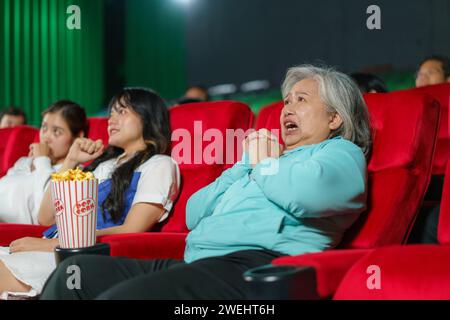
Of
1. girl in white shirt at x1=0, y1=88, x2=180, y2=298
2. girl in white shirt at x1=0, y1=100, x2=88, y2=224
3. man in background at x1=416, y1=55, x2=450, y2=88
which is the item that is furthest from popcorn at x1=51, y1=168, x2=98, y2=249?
man in background at x1=416, y1=55, x2=450, y2=88

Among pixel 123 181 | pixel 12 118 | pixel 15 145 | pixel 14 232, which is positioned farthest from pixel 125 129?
pixel 12 118

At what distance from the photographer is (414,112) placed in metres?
1.90

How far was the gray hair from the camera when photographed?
1.88 meters

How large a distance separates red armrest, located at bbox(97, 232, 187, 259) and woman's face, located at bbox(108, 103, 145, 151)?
0.52m

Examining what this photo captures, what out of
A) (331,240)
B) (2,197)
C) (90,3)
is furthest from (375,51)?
(331,240)

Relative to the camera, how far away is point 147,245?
1.94m

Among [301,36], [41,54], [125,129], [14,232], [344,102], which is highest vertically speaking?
[301,36]

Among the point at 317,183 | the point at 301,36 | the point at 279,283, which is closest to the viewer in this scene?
the point at 279,283

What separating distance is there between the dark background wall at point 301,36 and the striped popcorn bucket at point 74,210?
3483mm

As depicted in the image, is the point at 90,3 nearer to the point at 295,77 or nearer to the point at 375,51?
the point at 375,51

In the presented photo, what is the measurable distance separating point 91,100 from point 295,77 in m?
4.15

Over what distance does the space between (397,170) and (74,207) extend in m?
0.86

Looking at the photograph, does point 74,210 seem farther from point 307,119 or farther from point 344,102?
point 344,102

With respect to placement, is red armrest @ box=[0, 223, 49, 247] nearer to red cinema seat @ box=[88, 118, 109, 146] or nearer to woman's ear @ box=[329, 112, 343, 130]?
red cinema seat @ box=[88, 118, 109, 146]
